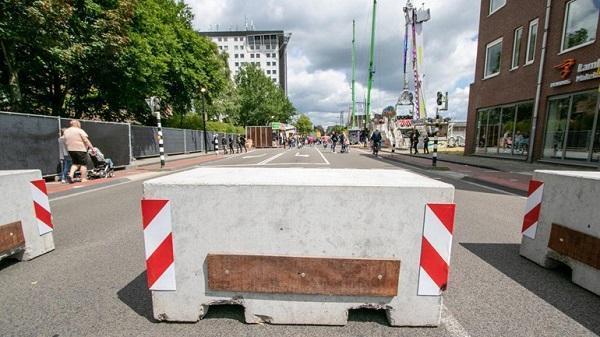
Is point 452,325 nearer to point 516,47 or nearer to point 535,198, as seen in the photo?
point 535,198

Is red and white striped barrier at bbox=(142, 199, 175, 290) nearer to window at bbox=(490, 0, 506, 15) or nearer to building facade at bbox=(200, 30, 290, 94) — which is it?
window at bbox=(490, 0, 506, 15)

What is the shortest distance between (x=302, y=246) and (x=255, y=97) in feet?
187

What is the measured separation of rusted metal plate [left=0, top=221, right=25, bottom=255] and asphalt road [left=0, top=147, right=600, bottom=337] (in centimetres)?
24

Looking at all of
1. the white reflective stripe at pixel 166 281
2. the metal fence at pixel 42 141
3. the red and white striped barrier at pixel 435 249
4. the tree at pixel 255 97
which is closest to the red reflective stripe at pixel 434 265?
the red and white striped barrier at pixel 435 249

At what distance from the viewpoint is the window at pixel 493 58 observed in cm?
1647

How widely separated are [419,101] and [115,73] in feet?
72.6

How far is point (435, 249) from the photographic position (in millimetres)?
2080

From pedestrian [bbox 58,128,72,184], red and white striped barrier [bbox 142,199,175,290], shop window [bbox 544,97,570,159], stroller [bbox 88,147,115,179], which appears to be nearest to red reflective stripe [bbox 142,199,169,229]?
red and white striped barrier [bbox 142,199,175,290]

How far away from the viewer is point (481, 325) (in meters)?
2.12

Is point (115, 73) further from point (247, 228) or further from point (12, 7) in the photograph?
point (247, 228)

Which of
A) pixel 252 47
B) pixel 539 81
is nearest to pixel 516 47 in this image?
→ pixel 539 81

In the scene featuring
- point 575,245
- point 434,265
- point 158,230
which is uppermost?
point 158,230

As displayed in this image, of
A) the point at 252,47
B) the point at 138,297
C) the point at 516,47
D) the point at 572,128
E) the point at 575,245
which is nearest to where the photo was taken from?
the point at 138,297

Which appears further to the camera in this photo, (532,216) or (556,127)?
(556,127)
